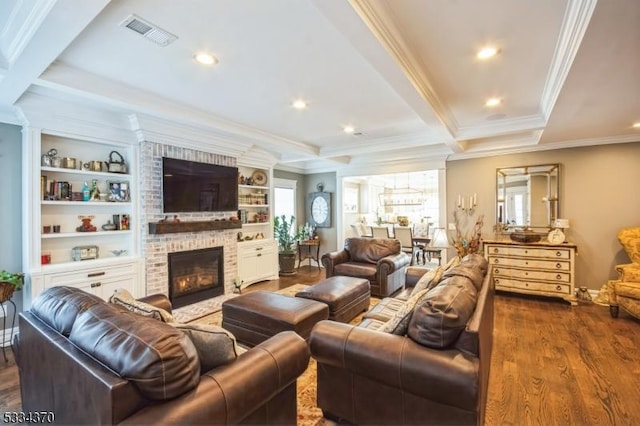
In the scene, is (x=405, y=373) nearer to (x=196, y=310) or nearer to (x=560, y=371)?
(x=560, y=371)

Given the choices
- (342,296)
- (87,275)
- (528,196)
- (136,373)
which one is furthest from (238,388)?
(528,196)

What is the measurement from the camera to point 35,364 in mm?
1628

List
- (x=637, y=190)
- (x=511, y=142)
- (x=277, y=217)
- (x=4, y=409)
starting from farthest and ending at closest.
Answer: (x=277, y=217)
(x=511, y=142)
(x=637, y=190)
(x=4, y=409)

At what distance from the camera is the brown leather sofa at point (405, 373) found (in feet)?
4.72

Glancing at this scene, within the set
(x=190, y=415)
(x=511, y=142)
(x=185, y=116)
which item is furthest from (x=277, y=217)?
(x=190, y=415)

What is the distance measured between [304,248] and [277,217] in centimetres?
111

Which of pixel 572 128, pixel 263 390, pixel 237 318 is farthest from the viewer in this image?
pixel 572 128

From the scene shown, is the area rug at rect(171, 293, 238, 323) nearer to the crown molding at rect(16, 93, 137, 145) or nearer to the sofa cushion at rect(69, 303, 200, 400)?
the crown molding at rect(16, 93, 137, 145)

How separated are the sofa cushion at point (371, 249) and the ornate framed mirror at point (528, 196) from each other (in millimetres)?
1935

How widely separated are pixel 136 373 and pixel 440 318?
4.49 feet

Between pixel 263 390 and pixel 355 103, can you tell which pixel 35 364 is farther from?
pixel 355 103

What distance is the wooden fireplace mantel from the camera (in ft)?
13.2

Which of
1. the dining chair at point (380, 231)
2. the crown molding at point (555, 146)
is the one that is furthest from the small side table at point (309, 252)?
the crown molding at point (555, 146)

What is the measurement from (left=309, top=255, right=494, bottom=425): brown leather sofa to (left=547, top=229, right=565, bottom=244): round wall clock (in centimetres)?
351
